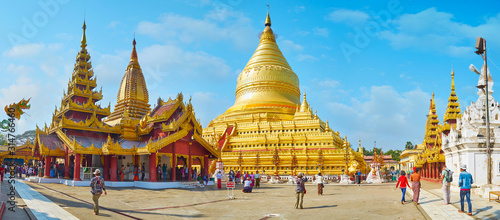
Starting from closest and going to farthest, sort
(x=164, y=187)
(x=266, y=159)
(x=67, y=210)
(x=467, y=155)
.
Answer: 1. (x=67, y=210)
2. (x=467, y=155)
3. (x=164, y=187)
4. (x=266, y=159)

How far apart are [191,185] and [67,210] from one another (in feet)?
44.8

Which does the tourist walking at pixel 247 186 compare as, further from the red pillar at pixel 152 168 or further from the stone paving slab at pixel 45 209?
the stone paving slab at pixel 45 209

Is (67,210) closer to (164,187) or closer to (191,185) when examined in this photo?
(164,187)

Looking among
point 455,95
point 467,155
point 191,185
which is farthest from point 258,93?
point 467,155

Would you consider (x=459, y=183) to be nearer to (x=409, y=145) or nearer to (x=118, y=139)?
(x=118, y=139)

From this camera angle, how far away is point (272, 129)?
47562 mm

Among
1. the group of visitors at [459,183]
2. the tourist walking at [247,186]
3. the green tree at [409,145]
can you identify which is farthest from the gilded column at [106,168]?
the green tree at [409,145]

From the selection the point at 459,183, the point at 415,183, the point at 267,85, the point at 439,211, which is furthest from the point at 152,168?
the point at 267,85

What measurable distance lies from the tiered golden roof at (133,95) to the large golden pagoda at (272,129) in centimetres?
862

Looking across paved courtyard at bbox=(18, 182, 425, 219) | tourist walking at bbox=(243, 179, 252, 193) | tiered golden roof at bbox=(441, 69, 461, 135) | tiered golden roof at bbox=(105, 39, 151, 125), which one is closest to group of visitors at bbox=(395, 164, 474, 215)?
paved courtyard at bbox=(18, 182, 425, 219)

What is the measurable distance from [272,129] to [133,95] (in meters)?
18.7

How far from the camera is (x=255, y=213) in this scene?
45.2ft

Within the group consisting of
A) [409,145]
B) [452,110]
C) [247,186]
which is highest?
[452,110]

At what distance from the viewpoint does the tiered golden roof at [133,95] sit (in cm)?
3572
